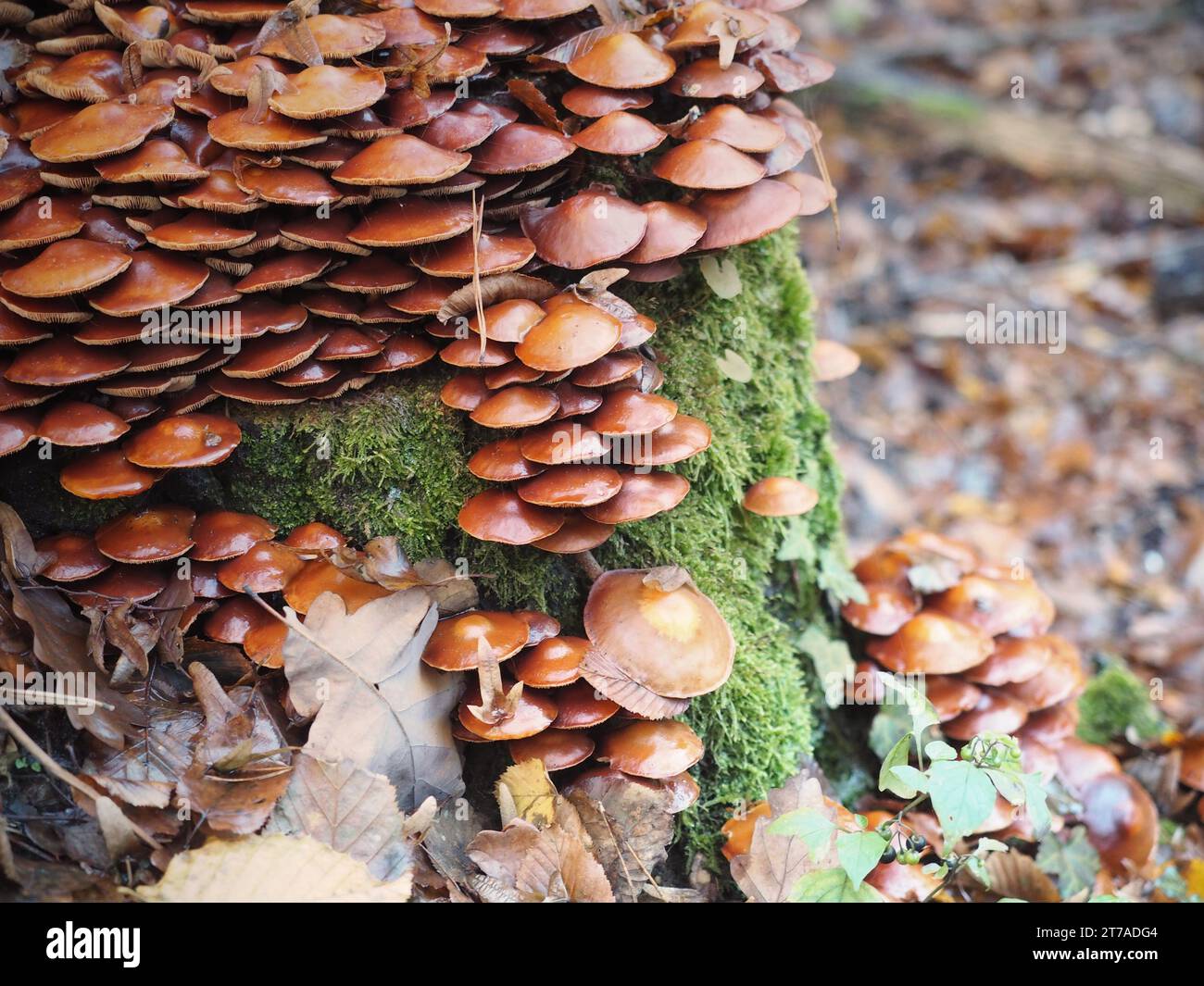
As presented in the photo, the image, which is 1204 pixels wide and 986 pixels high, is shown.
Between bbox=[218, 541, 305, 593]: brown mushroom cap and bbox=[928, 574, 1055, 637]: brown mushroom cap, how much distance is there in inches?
116

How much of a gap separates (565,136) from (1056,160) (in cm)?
952

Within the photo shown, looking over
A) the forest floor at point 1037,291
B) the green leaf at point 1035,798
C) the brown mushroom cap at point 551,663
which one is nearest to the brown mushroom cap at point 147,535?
the brown mushroom cap at point 551,663

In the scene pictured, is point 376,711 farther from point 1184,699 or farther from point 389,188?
point 1184,699

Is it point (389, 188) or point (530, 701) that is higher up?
point (389, 188)

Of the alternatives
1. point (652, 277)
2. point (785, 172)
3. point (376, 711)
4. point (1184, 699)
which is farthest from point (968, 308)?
point (376, 711)

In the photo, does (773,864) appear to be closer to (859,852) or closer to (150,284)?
(859,852)

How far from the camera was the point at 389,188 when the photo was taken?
3.26m

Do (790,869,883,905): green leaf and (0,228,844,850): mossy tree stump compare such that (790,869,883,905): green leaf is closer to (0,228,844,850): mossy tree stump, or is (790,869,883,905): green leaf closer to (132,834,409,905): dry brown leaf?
(0,228,844,850): mossy tree stump

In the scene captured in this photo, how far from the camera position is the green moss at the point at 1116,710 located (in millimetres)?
5207

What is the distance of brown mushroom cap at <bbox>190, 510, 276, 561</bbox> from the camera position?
3.40 metres

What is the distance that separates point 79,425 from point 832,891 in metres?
2.86

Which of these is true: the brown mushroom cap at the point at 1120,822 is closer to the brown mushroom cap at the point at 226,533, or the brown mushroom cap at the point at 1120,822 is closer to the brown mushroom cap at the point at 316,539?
the brown mushroom cap at the point at 316,539

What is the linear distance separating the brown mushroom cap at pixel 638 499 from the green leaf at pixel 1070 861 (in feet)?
7.59
